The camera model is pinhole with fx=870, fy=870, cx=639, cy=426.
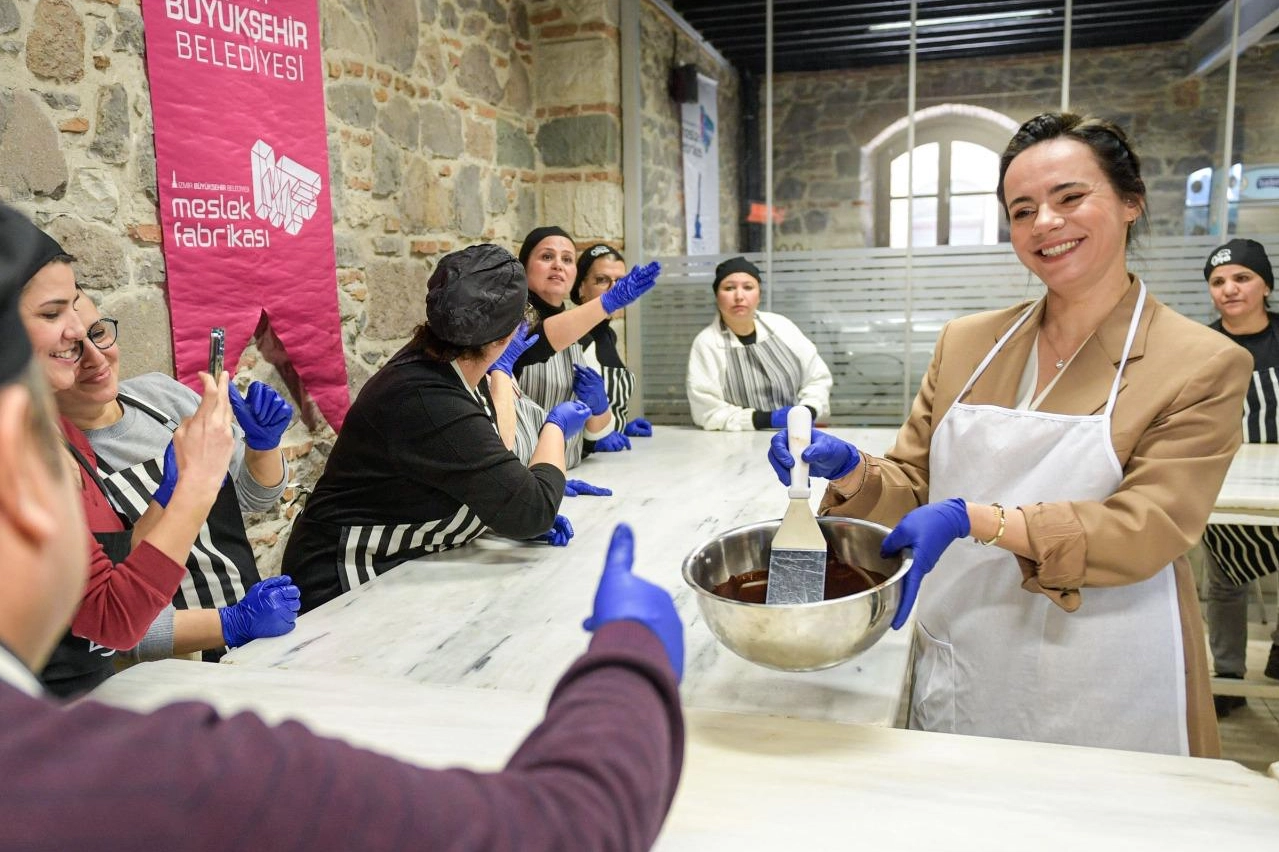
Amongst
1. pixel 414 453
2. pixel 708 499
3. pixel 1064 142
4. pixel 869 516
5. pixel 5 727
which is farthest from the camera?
pixel 708 499

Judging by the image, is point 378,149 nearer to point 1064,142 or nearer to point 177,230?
point 177,230

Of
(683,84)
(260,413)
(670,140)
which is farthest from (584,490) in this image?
(683,84)

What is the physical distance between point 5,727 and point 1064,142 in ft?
5.17

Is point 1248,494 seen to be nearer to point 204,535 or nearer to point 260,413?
point 260,413

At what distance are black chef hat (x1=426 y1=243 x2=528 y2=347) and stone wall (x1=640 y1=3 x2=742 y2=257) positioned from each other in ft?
9.88

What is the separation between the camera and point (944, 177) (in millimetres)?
5441

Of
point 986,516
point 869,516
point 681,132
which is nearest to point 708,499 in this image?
point 869,516

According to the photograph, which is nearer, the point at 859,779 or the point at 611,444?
the point at 859,779

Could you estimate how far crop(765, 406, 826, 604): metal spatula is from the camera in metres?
1.22

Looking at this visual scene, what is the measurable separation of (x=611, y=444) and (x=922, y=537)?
2.07 metres

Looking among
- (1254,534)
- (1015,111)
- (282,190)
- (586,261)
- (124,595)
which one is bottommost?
(1254,534)

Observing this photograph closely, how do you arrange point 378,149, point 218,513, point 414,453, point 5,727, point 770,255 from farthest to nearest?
point 770,255 → point 378,149 → point 218,513 → point 414,453 → point 5,727

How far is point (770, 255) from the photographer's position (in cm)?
482

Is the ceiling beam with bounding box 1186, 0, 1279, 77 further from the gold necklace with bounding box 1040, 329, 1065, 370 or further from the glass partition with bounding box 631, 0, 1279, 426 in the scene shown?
the gold necklace with bounding box 1040, 329, 1065, 370
